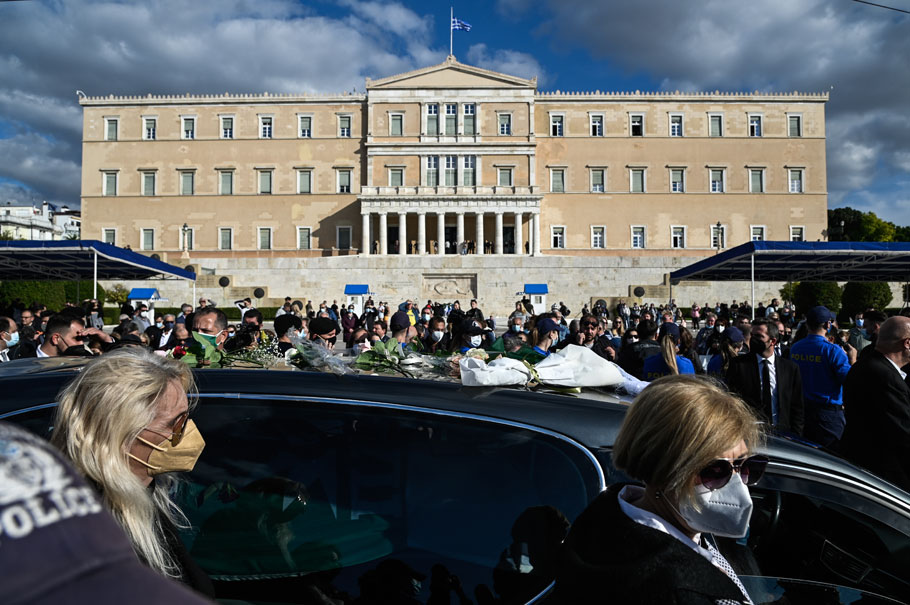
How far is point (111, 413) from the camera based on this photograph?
5.18 ft

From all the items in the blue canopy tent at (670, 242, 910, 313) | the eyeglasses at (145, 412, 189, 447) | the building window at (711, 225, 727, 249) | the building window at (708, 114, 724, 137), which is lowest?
the eyeglasses at (145, 412, 189, 447)

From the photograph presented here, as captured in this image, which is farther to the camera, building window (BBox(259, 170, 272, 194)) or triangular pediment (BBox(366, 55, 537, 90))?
building window (BBox(259, 170, 272, 194))

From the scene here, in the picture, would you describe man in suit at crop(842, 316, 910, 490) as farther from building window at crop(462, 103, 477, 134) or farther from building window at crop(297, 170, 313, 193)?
building window at crop(297, 170, 313, 193)

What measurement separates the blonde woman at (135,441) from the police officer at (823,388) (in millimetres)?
5645

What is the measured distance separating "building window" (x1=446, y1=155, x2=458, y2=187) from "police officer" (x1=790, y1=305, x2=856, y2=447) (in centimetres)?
4606

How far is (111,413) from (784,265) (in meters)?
22.0

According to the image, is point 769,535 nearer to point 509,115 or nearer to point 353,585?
point 353,585

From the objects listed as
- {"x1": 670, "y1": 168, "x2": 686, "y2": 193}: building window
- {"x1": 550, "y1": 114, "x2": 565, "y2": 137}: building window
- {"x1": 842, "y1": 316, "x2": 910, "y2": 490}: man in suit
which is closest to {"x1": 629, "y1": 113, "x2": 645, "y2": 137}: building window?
{"x1": 670, "y1": 168, "x2": 686, "y2": 193}: building window

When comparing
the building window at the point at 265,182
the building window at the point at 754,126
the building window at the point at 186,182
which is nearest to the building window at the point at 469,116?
the building window at the point at 265,182

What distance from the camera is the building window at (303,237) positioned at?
51.2 meters

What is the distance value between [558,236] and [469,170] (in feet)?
30.1

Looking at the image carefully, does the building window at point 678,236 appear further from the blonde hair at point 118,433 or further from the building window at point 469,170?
the blonde hair at point 118,433

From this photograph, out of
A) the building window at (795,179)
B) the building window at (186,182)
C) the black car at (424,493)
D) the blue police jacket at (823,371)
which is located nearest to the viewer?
the black car at (424,493)

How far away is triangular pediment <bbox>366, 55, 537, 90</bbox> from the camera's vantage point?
164ft
